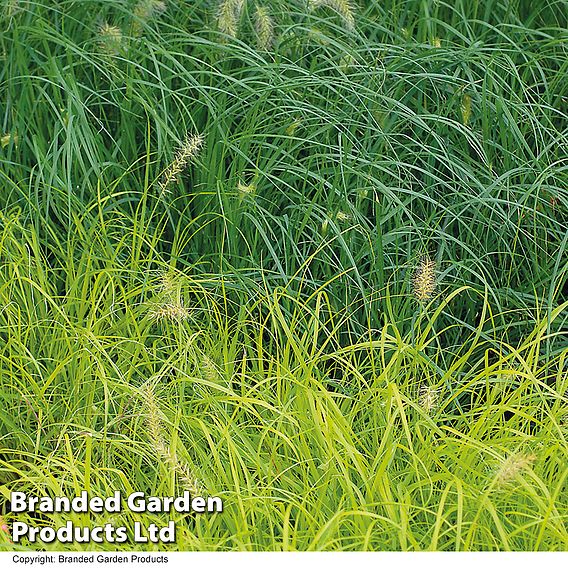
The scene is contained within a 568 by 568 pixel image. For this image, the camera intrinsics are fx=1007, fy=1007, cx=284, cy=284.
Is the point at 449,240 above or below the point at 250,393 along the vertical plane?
above

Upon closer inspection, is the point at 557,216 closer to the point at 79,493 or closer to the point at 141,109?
the point at 141,109

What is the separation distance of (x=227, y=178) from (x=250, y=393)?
1.10m

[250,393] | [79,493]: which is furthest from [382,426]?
[79,493]

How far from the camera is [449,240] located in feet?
10.7

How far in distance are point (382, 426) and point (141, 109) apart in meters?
1.55

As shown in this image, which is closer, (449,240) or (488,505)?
(488,505)

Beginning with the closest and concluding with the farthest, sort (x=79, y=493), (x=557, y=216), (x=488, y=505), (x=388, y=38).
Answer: (x=488, y=505) → (x=79, y=493) → (x=557, y=216) → (x=388, y=38)

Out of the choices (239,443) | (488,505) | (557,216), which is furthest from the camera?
(557,216)

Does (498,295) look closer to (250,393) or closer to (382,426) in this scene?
(382,426)

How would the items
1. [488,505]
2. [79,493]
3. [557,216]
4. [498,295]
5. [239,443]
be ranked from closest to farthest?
1. [488,505]
2. [79,493]
3. [239,443]
4. [498,295]
5. [557,216]

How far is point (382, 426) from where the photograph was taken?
252cm
